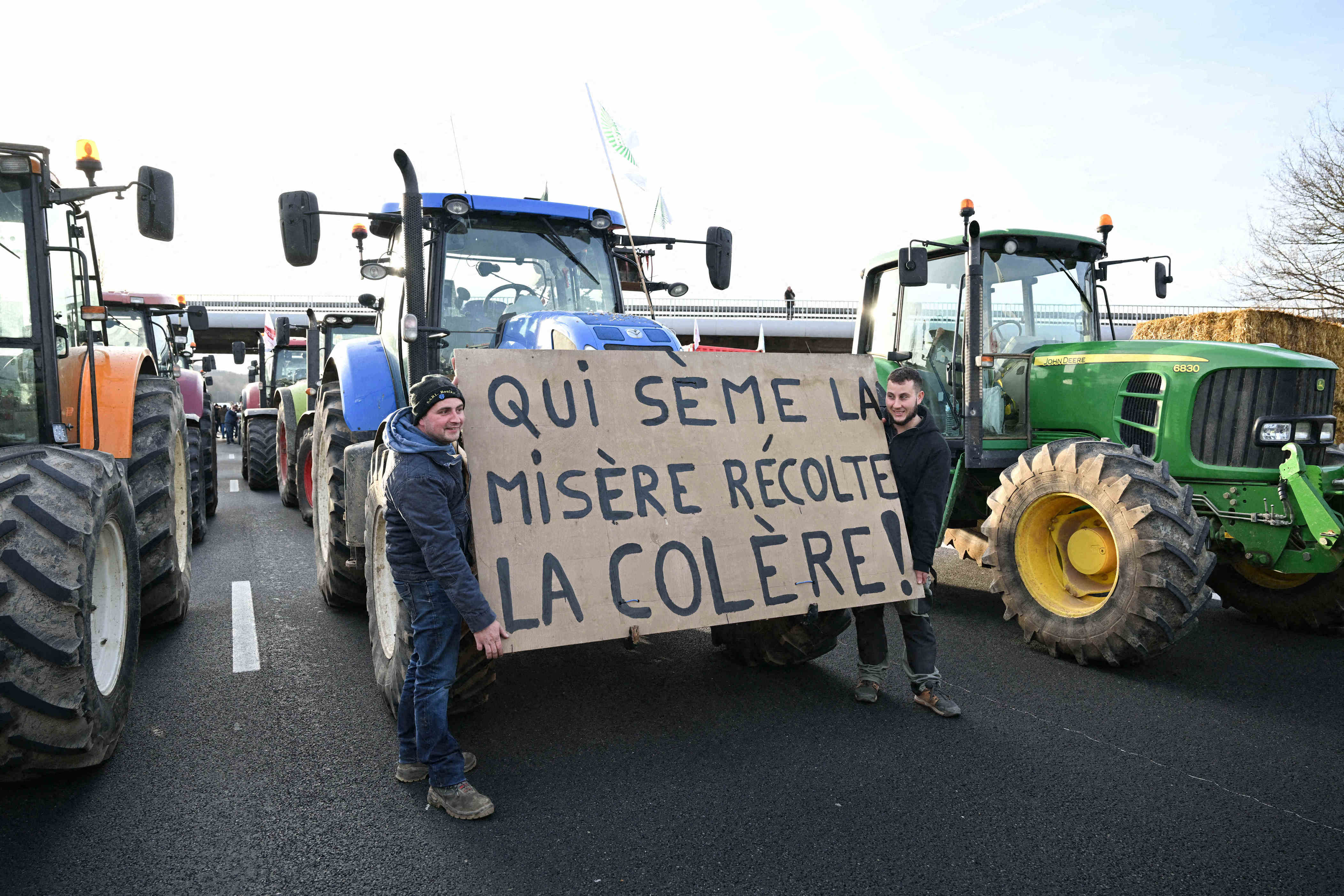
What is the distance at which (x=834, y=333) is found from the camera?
130ft

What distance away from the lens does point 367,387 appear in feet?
18.5

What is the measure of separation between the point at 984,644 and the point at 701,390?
2750mm

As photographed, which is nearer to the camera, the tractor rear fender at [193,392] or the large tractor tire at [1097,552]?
the large tractor tire at [1097,552]

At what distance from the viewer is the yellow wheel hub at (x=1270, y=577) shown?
5.79 m

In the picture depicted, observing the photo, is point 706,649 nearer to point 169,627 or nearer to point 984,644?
point 984,644

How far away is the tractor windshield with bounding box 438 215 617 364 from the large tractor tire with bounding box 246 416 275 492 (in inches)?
342

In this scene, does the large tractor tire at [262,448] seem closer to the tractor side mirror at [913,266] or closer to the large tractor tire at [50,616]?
the large tractor tire at [50,616]

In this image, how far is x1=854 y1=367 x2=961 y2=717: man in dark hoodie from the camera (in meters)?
4.26

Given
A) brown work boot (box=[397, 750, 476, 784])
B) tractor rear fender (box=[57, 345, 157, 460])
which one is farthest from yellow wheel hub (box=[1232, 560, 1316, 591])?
tractor rear fender (box=[57, 345, 157, 460])

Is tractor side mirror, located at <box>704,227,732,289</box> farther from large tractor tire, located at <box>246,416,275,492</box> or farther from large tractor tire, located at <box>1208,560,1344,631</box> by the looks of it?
large tractor tire, located at <box>246,416,275,492</box>

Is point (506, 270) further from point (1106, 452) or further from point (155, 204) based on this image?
point (1106, 452)

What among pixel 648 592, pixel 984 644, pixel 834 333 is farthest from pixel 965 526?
pixel 834 333

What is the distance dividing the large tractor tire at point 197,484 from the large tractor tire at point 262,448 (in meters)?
4.07

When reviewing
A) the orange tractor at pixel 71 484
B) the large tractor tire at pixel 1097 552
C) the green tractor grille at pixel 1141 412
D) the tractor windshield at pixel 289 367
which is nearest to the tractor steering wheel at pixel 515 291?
the orange tractor at pixel 71 484
